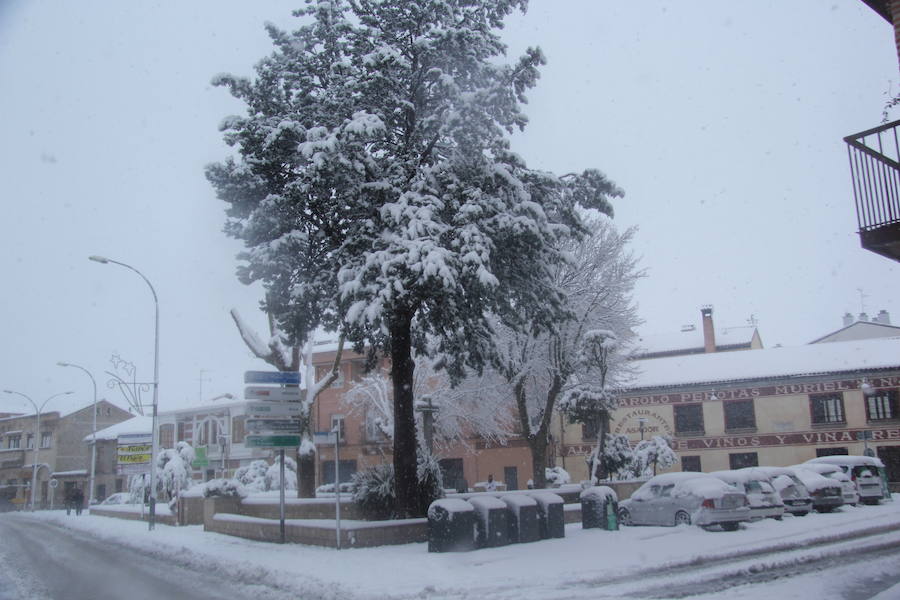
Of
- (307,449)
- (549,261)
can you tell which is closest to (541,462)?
(307,449)

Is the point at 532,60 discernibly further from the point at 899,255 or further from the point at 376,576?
the point at 376,576

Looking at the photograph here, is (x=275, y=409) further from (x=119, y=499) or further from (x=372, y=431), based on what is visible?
(x=119, y=499)

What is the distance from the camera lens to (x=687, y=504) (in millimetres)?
18391

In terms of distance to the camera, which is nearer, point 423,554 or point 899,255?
point 899,255

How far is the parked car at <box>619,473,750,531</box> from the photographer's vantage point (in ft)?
57.3

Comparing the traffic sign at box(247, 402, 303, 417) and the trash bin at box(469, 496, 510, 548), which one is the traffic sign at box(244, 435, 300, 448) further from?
the trash bin at box(469, 496, 510, 548)

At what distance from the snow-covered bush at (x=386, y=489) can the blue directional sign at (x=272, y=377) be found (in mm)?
2928

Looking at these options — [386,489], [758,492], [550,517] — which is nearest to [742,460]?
[758,492]

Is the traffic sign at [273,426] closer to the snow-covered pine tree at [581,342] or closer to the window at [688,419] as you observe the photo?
the snow-covered pine tree at [581,342]

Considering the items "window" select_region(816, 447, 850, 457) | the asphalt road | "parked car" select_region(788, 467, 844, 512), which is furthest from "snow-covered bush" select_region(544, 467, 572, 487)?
the asphalt road

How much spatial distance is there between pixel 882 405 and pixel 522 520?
97.0 feet

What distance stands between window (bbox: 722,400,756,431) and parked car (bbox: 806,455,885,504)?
607 inches

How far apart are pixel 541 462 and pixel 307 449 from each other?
27.2 feet

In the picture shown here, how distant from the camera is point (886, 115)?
10852mm
